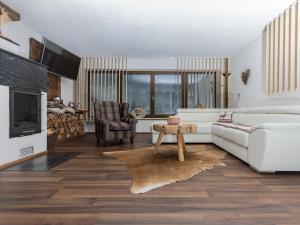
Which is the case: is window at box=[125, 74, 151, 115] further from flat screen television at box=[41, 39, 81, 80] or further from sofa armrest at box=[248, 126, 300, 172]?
sofa armrest at box=[248, 126, 300, 172]

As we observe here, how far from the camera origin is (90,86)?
7.26 m

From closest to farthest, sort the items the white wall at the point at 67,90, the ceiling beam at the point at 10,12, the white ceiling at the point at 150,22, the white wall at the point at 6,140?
the white wall at the point at 6,140, the ceiling beam at the point at 10,12, the white ceiling at the point at 150,22, the white wall at the point at 67,90

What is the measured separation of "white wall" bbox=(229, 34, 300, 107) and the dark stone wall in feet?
13.2

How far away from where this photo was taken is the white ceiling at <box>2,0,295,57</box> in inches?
143

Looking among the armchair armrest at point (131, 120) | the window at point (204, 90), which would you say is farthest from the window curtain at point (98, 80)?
the window at point (204, 90)

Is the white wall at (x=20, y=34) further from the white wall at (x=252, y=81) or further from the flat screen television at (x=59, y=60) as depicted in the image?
the white wall at (x=252, y=81)

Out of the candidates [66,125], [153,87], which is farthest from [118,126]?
[153,87]

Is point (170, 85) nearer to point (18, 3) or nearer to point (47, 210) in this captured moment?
point (18, 3)

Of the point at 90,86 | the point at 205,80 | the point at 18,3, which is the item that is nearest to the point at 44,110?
the point at 18,3

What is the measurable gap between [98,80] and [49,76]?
182 cm

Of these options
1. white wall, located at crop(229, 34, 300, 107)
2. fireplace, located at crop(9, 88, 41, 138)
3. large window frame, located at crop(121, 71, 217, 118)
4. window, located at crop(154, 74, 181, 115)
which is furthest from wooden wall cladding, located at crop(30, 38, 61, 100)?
white wall, located at crop(229, 34, 300, 107)

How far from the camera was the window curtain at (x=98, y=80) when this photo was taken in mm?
7227

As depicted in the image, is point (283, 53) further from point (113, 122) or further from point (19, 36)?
point (19, 36)

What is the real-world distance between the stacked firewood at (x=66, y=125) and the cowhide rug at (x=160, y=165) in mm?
1534
